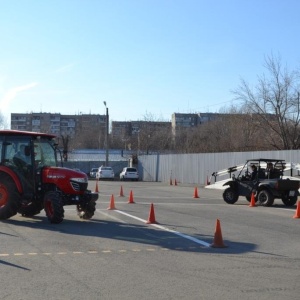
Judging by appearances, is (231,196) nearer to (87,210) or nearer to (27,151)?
(87,210)

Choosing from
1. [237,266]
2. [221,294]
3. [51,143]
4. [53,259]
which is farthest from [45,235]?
[221,294]

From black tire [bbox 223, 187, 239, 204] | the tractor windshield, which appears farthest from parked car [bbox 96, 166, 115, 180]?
the tractor windshield

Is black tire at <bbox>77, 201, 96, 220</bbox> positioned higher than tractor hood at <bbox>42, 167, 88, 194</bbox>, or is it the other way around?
tractor hood at <bbox>42, 167, 88, 194</bbox>

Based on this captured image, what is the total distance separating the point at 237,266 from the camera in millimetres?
8898

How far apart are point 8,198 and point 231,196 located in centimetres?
1169

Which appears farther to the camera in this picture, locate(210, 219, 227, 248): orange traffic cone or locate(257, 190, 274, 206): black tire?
locate(257, 190, 274, 206): black tire

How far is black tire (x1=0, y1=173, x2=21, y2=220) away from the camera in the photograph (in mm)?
14406

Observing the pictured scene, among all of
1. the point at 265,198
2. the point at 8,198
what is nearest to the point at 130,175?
the point at 265,198

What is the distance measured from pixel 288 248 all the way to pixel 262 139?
1646 inches

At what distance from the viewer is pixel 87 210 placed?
15367 mm

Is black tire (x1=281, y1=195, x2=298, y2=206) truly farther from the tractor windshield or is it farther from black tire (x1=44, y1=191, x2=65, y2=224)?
black tire (x1=44, y1=191, x2=65, y2=224)

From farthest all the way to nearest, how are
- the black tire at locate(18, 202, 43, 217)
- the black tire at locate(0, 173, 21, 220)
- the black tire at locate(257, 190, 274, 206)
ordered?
the black tire at locate(257, 190, 274, 206)
the black tire at locate(18, 202, 43, 217)
the black tire at locate(0, 173, 21, 220)

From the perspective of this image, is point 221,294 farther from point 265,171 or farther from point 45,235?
point 265,171

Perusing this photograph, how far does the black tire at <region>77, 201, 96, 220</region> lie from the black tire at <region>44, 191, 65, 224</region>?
1268 mm
